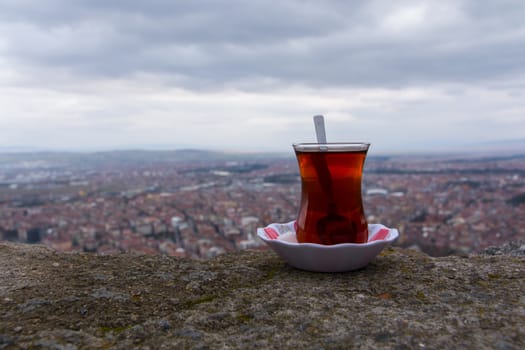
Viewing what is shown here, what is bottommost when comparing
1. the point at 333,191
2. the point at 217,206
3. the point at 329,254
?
the point at 217,206

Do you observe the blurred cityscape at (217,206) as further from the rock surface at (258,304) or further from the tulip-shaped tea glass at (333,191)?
the tulip-shaped tea glass at (333,191)

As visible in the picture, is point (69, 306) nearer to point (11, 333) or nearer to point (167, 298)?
point (11, 333)

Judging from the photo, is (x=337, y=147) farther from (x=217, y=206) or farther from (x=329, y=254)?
(x=217, y=206)

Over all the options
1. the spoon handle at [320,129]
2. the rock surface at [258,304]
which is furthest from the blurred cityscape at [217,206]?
the spoon handle at [320,129]

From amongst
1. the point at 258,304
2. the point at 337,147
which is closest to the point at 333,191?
the point at 337,147

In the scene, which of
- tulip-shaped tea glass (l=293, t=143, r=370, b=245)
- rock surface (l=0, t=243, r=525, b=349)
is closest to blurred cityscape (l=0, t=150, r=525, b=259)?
rock surface (l=0, t=243, r=525, b=349)

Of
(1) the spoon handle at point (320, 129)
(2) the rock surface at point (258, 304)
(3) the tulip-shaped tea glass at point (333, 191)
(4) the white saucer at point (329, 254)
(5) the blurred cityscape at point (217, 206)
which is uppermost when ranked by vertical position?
(1) the spoon handle at point (320, 129)

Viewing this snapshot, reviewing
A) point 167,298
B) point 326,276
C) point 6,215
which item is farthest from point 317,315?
Answer: point 6,215

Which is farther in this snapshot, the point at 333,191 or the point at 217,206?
the point at 217,206
